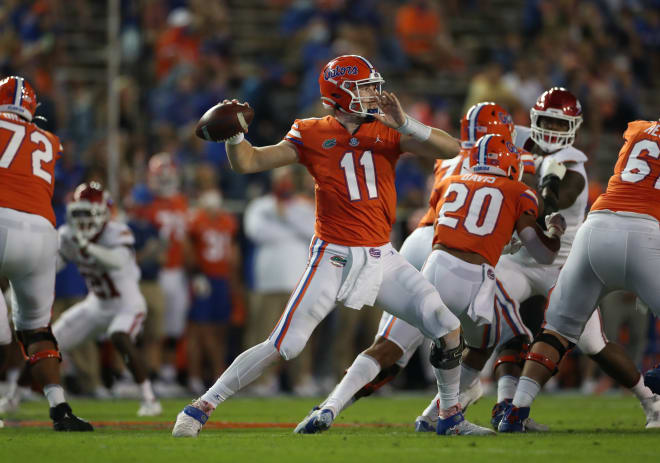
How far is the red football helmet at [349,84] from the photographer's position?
6266mm

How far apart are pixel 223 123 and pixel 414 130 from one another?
3.47 feet

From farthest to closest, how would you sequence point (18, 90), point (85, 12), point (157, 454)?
1. point (85, 12)
2. point (18, 90)
3. point (157, 454)

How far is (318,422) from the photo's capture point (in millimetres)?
6207

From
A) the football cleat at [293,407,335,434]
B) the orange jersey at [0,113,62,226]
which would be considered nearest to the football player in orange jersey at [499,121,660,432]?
the football cleat at [293,407,335,434]

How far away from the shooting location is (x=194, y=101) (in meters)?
12.9

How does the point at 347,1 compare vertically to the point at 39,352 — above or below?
above

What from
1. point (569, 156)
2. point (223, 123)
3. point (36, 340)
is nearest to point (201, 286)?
point (36, 340)

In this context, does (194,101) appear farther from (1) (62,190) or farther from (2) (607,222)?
(2) (607,222)

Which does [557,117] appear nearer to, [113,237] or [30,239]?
[30,239]

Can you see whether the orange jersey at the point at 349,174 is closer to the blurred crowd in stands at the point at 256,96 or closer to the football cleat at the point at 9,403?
the football cleat at the point at 9,403

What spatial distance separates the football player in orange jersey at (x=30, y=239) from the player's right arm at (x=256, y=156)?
1425mm

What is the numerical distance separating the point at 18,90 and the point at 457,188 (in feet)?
9.35

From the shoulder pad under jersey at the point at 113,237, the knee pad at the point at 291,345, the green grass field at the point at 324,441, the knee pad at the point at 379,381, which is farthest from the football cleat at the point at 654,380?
the shoulder pad under jersey at the point at 113,237

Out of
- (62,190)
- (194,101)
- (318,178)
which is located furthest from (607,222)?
(194,101)
